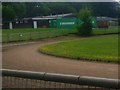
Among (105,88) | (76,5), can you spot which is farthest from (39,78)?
(76,5)

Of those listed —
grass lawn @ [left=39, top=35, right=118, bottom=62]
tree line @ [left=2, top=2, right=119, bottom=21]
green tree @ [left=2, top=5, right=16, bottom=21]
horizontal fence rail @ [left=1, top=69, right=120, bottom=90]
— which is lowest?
grass lawn @ [left=39, top=35, right=118, bottom=62]

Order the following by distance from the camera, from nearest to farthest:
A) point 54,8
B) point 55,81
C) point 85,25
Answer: point 55,81 → point 85,25 → point 54,8

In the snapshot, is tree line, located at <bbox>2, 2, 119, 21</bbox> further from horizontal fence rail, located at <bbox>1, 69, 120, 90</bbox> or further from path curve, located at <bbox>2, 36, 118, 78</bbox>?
horizontal fence rail, located at <bbox>1, 69, 120, 90</bbox>

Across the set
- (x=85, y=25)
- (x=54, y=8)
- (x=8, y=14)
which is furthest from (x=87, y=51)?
(x=54, y=8)

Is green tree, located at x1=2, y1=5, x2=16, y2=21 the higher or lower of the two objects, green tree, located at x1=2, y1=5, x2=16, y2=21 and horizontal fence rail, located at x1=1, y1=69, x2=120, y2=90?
the higher

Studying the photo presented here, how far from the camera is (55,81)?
545cm

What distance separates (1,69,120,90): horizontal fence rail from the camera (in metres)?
5.06

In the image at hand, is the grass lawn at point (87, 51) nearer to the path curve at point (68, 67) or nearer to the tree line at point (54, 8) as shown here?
the path curve at point (68, 67)

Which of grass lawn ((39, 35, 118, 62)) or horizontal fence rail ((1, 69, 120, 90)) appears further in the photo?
grass lawn ((39, 35, 118, 62))

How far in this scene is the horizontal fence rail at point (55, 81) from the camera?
5.06m

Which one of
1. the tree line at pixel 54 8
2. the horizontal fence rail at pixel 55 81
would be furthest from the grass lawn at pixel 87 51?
the tree line at pixel 54 8

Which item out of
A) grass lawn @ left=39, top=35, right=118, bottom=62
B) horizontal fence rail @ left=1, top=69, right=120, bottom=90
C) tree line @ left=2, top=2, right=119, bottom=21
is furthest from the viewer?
tree line @ left=2, top=2, right=119, bottom=21

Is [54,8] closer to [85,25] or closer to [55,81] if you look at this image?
[85,25]

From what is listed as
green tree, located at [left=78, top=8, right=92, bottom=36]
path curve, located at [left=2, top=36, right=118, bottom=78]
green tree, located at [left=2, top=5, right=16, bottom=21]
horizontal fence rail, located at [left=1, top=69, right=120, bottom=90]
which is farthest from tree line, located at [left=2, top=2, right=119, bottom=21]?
horizontal fence rail, located at [left=1, top=69, right=120, bottom=90]
